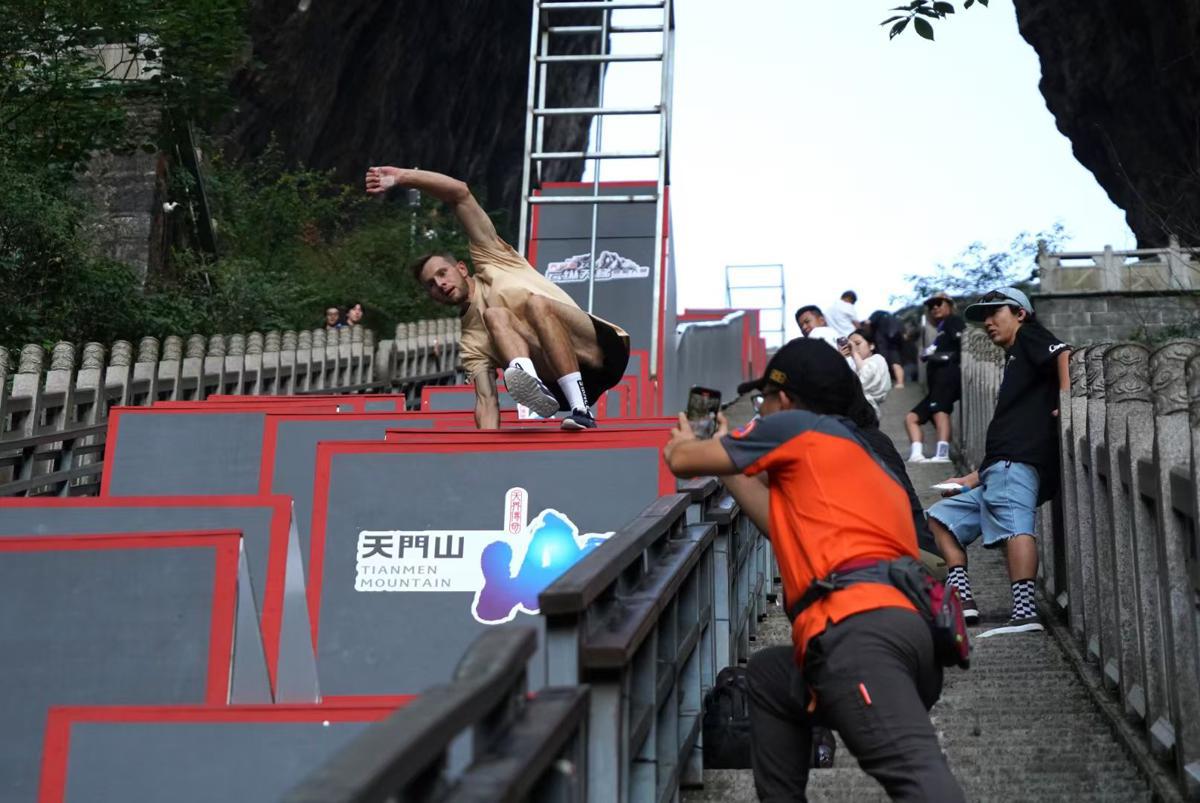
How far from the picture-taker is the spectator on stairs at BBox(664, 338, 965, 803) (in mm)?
3846

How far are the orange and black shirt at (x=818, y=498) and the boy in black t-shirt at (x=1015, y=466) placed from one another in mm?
3788

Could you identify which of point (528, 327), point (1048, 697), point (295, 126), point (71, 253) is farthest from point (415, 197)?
point (1048, 697)

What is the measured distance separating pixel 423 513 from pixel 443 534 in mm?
131

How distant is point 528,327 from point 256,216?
21302mm

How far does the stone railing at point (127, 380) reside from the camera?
1198cm

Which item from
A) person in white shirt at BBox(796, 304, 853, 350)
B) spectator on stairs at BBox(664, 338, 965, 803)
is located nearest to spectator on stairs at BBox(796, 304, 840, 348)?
person in white shirt at BBox(796, 304, 853, 350)

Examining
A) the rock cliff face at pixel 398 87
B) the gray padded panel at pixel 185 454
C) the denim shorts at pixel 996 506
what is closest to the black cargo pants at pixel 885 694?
the denim shorts at pixel 996 506

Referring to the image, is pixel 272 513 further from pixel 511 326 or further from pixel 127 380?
pixel 127 380

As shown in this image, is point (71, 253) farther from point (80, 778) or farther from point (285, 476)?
point (80, 778)

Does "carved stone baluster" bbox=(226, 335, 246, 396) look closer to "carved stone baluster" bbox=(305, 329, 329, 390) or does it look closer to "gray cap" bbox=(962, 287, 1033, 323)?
"carved stone baluster" bbox=(305, 329, 329, 390)

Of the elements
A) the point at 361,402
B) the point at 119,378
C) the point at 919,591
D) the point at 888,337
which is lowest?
the point at 919,591

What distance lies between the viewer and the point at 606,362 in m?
9.09

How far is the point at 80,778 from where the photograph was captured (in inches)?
173

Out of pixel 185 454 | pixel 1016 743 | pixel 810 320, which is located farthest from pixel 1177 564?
pixel 810 320
